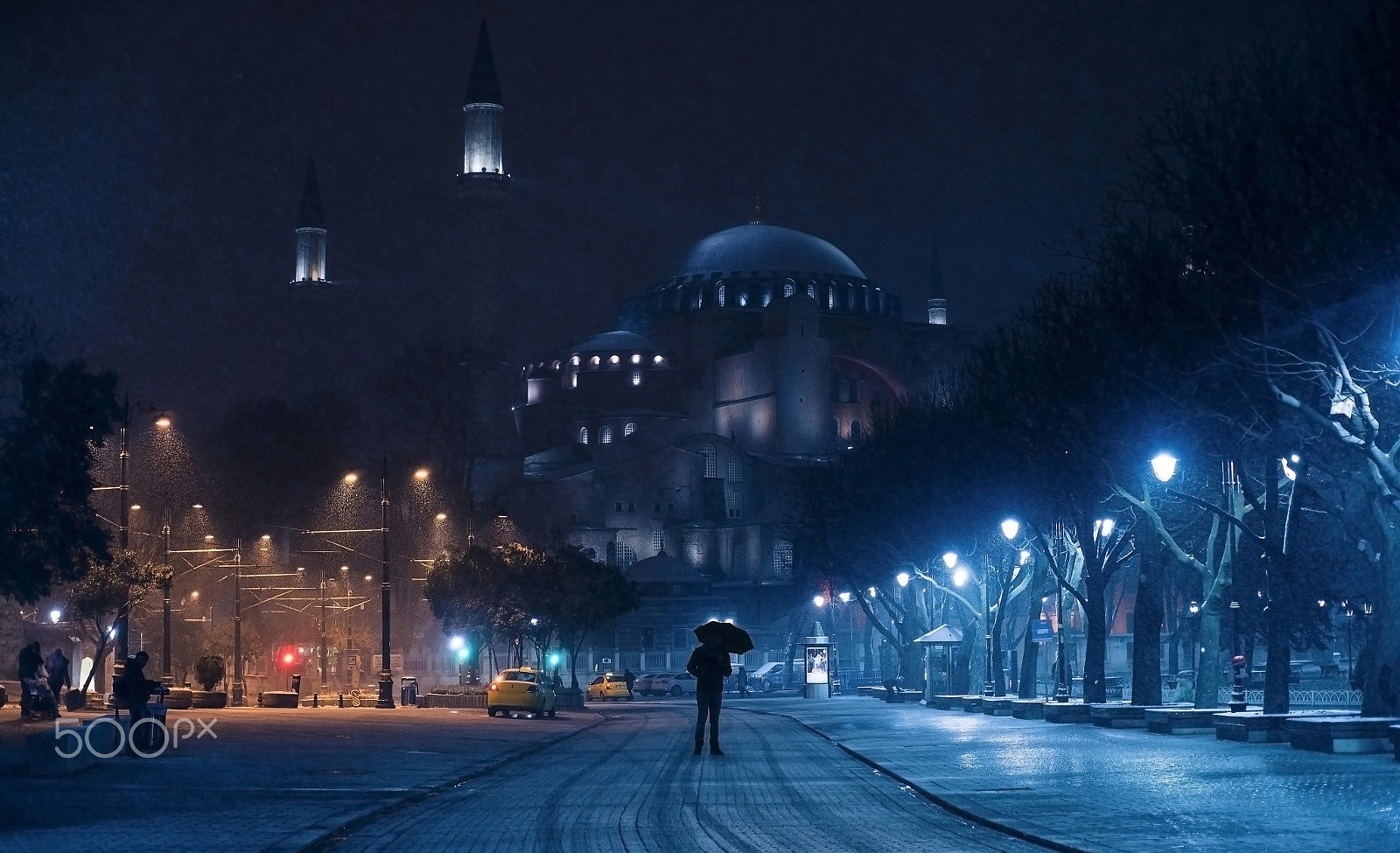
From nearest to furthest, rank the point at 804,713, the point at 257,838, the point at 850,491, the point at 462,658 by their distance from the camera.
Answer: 1. the point at 257,838
2. the point at 804,713
3. the point at 850,491
4. the point at 462,658

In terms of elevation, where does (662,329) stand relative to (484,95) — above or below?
below

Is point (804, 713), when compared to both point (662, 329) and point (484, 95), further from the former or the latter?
point (662, 329)

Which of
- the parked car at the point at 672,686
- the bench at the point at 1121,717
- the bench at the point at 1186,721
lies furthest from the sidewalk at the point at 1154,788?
the parked car at the point at 672,686

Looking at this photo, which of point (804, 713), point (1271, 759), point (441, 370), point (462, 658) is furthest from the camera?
point (441, 370)

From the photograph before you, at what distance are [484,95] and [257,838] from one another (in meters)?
98.9

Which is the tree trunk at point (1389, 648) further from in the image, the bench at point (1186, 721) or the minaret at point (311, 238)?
the minaret at point (311, 238)

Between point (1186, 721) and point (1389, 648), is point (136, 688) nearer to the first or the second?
point (1186, 721)

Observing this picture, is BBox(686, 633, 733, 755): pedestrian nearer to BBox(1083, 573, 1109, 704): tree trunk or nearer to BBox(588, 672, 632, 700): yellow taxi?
BBox(1083, 573, 1109, 704): tree trunk

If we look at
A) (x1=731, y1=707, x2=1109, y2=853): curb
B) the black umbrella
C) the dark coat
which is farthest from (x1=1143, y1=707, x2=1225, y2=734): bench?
the dark coat

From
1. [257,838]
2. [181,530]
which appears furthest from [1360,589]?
[181,530]

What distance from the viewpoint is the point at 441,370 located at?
97.6 m

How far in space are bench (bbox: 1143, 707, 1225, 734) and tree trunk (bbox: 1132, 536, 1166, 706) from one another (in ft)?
11.7

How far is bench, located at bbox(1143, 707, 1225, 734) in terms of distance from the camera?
25656 millimetres

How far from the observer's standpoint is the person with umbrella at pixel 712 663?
2189 centimetres
